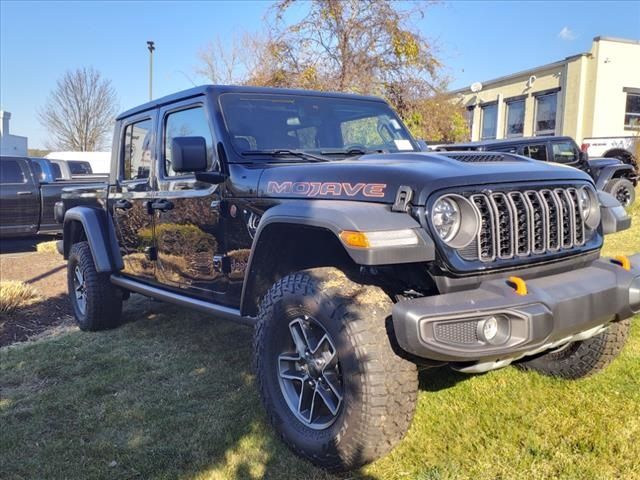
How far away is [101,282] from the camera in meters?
5.21

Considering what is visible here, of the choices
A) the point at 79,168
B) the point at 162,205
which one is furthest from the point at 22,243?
the point at 162,205

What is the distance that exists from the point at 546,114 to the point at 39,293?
21.4 metres

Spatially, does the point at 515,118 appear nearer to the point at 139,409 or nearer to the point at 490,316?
the point at 139,409

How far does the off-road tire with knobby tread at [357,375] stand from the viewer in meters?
2.49

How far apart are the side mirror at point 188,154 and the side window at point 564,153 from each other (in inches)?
378

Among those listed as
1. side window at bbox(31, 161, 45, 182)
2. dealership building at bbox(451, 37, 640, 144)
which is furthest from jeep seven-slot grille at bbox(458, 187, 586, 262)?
dealership building at bbox(451, 37, 640, 144)

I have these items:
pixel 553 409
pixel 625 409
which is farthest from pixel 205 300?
pixel 625 409

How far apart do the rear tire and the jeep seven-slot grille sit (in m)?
9.54

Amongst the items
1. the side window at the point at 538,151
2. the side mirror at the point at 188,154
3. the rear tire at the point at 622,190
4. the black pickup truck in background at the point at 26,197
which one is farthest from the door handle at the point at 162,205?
the rear tire at the point at 622,190

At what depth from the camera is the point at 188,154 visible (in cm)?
347

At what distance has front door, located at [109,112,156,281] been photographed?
4551 millimetres

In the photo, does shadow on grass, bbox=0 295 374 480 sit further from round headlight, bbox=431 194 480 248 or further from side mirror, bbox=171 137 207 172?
side mirror, bbox=171 137 207 172

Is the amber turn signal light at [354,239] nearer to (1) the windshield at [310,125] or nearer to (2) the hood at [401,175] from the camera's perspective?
(2) the hood at [401,175]

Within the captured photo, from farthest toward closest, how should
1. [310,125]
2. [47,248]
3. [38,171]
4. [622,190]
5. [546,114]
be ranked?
1. [546,114]
2. [622,190]
3. [38,171]
4. [47,248]
5. [310,125]
